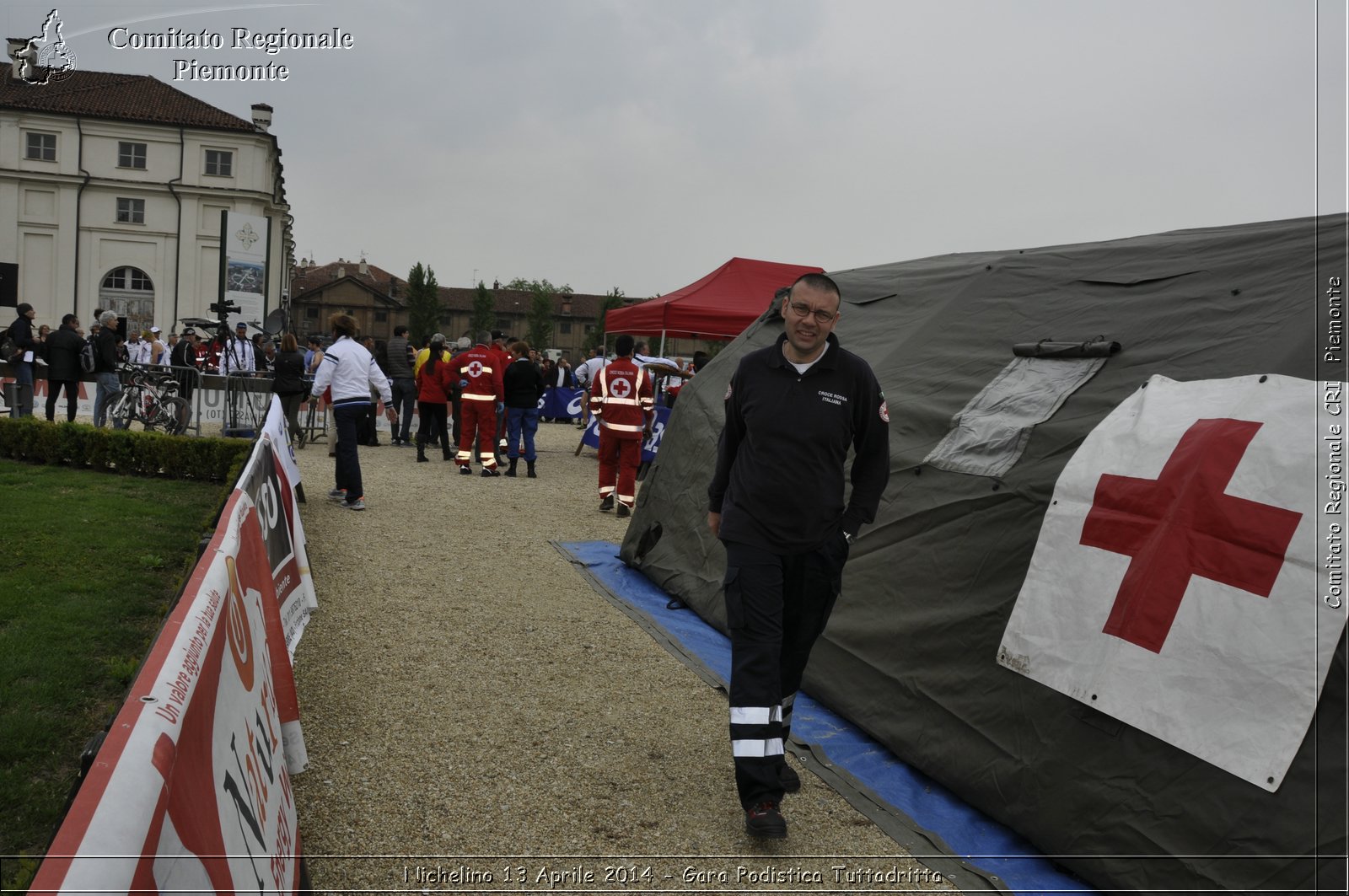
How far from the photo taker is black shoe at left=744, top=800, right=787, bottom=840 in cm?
349

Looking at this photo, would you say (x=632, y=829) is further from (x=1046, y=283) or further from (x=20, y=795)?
(x=1046, y=283)

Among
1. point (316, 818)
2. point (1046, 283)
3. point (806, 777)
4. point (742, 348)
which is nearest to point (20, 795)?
point (316, 818)

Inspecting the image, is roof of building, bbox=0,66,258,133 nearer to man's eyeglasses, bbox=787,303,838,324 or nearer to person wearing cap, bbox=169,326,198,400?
person wearing cap, bbox=169,326,198,400

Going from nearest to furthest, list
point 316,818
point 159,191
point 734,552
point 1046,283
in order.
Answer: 1. point 316,818
2. point 734,552
3. point 1046,283
4. point 159,191

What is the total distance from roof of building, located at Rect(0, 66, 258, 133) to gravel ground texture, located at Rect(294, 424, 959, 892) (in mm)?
50883

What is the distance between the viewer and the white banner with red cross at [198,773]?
1391mm

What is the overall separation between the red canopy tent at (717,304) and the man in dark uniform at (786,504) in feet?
37.5

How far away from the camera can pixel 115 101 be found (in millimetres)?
50688

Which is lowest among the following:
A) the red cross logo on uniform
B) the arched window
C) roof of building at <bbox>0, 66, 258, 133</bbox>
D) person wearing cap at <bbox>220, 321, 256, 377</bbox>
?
the red cross logo on uniform

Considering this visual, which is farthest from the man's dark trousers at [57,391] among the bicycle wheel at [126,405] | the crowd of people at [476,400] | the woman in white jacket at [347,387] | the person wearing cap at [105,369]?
the woman in white jacket at [347,387]

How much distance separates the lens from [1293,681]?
2949 mm

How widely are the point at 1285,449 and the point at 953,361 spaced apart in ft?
7.60

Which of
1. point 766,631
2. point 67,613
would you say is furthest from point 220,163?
point 766,631

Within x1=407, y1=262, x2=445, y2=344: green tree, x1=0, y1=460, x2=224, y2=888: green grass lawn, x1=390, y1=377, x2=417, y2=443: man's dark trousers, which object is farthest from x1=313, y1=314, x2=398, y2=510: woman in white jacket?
x1=407, y1=262, x2=445, y2=344: green tree
